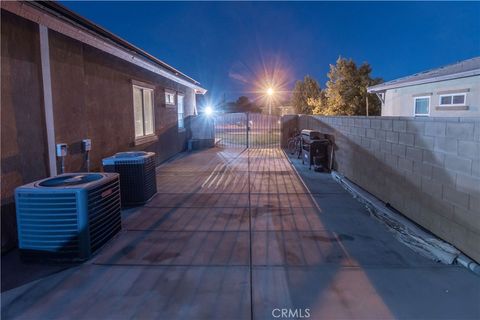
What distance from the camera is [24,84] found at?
12.8 ft

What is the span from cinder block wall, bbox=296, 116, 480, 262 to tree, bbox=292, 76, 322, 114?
2068 cm

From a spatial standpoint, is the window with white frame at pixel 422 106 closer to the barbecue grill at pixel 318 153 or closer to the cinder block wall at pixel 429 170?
the barbecue grill at pixel 318 153

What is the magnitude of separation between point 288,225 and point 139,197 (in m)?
2.52

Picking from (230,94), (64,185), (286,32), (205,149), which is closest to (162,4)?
(205,149)

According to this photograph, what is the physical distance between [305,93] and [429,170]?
2396 centimetres

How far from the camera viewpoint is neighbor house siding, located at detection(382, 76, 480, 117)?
884 centimetres

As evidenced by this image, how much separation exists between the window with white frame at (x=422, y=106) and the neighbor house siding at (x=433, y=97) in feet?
0.49

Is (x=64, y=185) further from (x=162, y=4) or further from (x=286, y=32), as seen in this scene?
(x=286, y=32)

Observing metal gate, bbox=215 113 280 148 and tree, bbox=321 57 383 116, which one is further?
tree, bbox=321 57 383 116

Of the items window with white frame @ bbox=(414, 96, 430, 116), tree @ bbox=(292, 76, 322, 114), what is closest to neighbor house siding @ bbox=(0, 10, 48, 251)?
window with white frame @ bbox=(414, 96, 430, 116)

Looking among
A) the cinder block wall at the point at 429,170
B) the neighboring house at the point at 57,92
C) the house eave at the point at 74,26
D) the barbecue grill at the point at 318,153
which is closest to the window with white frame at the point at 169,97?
the neighboring house at the point at 57,92

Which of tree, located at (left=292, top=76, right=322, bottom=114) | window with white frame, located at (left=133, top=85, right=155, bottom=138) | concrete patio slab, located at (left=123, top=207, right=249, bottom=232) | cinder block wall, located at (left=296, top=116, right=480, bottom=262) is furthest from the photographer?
tree, located at (left=292, top=76, right=322, bottom=114)

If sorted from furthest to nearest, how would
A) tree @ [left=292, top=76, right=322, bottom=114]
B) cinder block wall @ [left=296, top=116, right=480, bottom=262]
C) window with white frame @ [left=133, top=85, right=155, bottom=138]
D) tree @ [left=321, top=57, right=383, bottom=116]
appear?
tree @ [left=292, top=76, right=322, bottom=114] → tree @ [left=321, top=57, right=383, bottom=116] → window with white frame @ [left=133, top=85, right=155, bottom=138] → cinder block wall @ [left=296, top=116, right=480, bottom=262]

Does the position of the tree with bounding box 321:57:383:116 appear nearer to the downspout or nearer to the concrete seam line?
the concrete seam line
